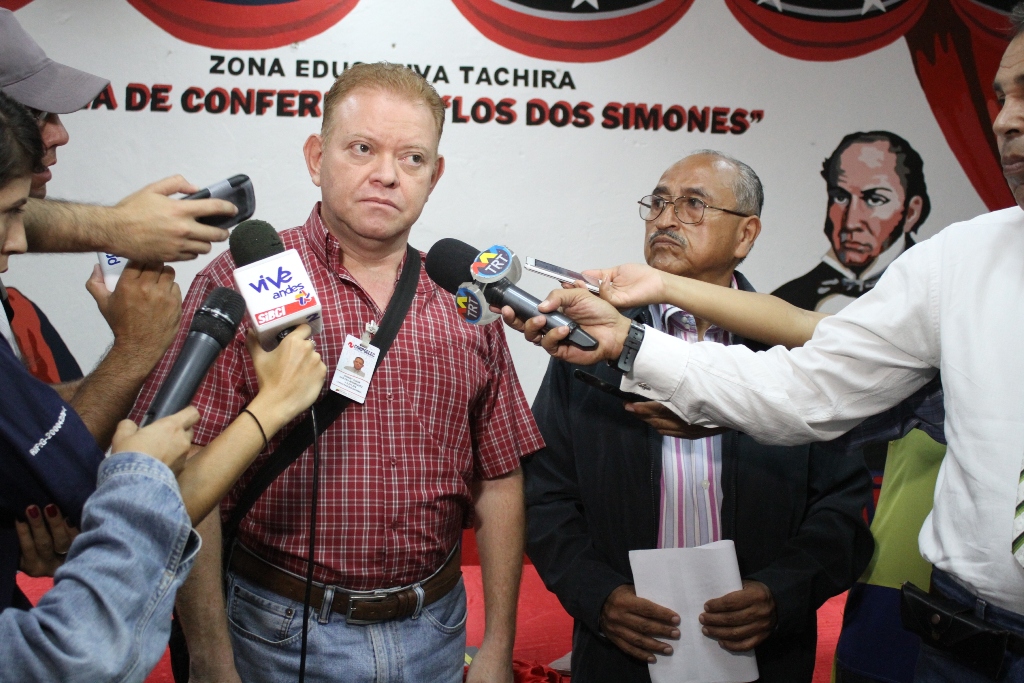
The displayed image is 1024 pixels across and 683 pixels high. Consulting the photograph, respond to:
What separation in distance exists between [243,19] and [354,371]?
7.29ft

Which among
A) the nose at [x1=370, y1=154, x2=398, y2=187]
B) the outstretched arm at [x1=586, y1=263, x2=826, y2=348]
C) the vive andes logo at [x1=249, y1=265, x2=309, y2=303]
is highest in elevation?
the nose at [x1=370, y1=154, x2=398, y2=187]

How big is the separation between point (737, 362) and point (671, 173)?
936 millimetres

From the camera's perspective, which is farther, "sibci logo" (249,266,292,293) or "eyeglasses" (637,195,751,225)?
"eyeglasses" (637,195,751,225)

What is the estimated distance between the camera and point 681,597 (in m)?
1.95

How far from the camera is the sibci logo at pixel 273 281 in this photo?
1302 millimetres

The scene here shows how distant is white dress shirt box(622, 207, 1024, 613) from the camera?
134cm

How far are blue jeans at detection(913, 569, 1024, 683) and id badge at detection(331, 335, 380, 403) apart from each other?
1.08 meters

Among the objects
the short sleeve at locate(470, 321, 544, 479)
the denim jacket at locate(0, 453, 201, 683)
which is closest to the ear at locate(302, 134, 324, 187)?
the short sleeve at locate(470, 321, 544, 479)

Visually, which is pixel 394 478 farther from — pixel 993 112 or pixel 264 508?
pixel 993 112

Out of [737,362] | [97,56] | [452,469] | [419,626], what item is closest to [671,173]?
[737,362]

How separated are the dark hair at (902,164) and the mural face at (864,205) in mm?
17

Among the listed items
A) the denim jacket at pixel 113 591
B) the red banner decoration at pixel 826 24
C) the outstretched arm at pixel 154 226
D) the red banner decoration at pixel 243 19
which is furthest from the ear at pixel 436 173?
the red banner decoration at pixel 826 24

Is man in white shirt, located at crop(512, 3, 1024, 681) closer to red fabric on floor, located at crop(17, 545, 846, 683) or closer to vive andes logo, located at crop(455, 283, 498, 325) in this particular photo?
vive andes logo, located at crop(455, 283, 498, 325)

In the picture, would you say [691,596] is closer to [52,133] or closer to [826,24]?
[52,133]
